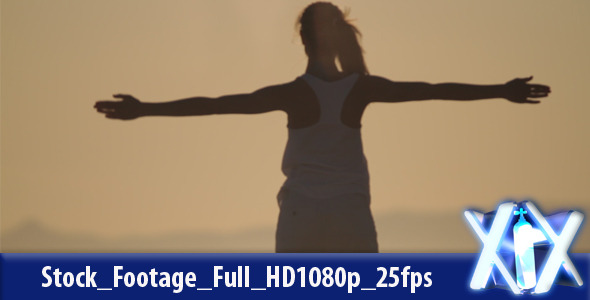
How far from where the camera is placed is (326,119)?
9.31 ft

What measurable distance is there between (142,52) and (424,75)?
158 centimetres

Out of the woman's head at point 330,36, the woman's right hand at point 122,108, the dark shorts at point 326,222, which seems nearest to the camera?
the dark shorts at point 326,222

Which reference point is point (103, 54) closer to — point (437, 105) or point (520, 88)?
point (437, 105)

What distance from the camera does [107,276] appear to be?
3.00 meters

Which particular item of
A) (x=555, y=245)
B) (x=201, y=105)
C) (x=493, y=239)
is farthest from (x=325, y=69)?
(x=555, y=245)

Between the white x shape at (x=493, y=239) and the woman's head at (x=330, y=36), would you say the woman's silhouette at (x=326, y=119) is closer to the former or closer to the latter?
the woman's head at (x=330, y=36)

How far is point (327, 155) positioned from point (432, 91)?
373 mm

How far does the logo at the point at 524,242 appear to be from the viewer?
9.97ft

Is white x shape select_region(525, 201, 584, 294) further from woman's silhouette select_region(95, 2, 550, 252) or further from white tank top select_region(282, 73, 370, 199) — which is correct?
white tank top select_region(282, 73, 370, 199)

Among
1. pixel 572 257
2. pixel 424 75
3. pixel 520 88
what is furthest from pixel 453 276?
pixel 424 75

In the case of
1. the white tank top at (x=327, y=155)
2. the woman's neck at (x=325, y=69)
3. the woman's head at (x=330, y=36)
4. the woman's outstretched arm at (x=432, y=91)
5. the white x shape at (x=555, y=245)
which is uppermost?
the woman's head at (x=330, y=36)

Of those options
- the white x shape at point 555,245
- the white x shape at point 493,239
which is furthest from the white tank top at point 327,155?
the white x shape at point 555,245

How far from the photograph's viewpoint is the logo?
3.04 metres

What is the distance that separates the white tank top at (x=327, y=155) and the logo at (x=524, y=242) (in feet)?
1.58
